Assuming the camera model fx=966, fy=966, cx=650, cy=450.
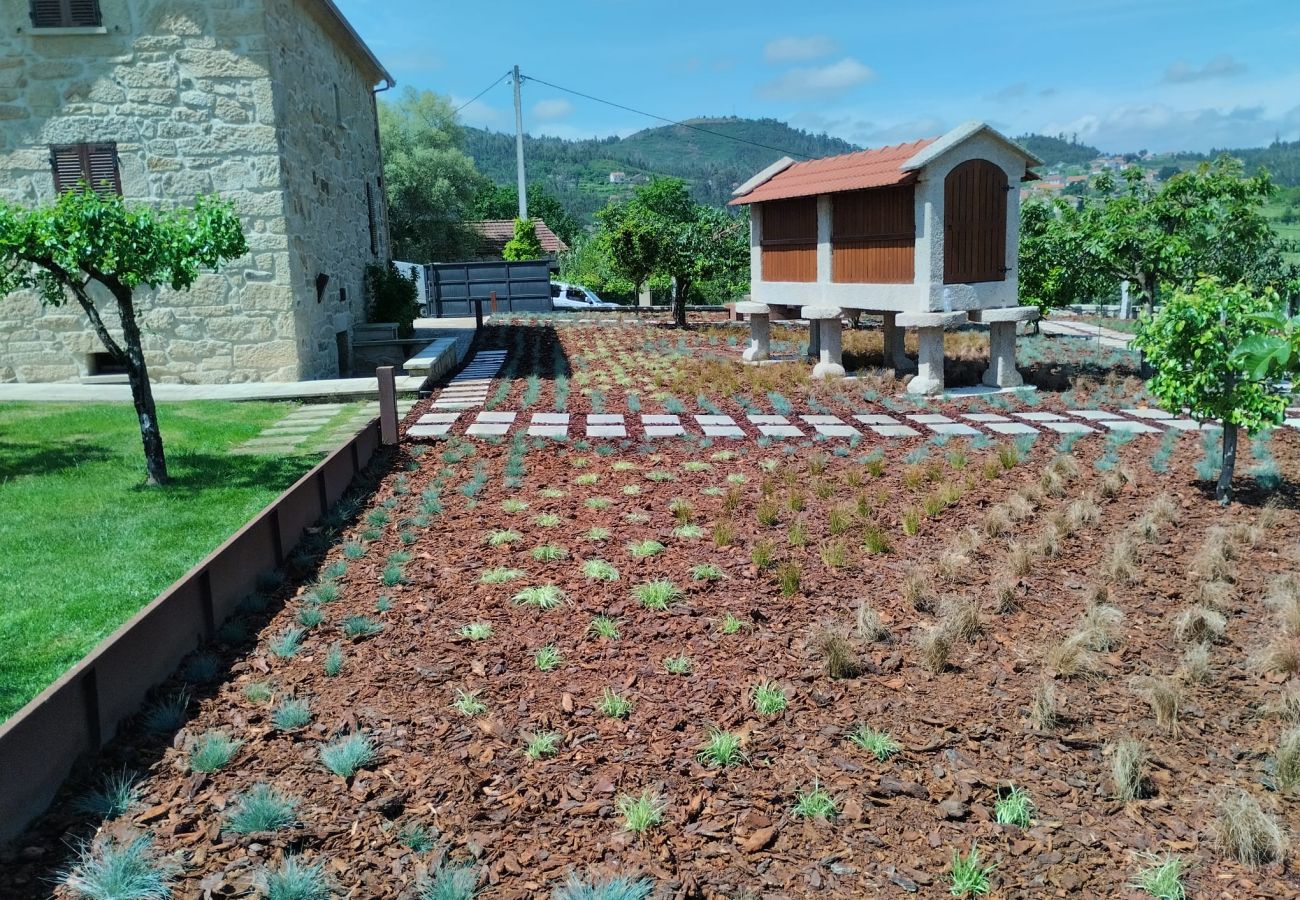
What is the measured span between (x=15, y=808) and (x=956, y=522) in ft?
19.8

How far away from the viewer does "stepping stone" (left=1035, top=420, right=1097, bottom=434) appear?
34.7ft

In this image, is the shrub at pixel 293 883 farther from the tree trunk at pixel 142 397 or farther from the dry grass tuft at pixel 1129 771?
the tree trunk at pixel 142 397

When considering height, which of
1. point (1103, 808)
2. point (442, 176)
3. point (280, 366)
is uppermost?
point (442, 176)

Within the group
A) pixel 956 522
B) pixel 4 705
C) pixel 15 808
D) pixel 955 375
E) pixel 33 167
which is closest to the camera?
pixel 15 808

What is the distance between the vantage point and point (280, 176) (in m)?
12.2

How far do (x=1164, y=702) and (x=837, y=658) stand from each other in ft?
4.70

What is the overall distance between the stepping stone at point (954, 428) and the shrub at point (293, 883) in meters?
8.62

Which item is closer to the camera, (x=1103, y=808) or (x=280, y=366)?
(x=1103, y=808)

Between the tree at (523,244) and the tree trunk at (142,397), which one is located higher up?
the tree at (523,244)

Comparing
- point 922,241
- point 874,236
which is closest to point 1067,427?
point 922,241

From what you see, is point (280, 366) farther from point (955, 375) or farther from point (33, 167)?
point (955, 375)

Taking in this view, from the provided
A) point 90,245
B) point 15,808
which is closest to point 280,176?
point 90,245

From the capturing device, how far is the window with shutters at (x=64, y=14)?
1170 centimetres

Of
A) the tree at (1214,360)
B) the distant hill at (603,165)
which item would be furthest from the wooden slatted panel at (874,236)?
the distant hill at (603,165)
